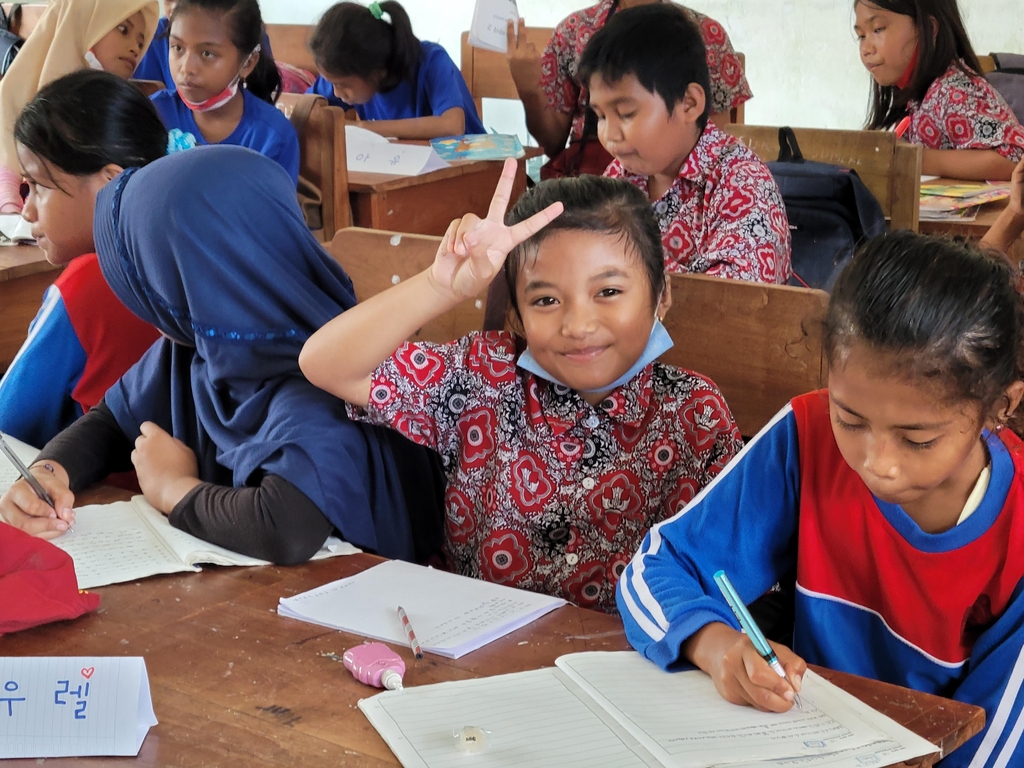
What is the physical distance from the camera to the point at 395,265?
1.89 meters

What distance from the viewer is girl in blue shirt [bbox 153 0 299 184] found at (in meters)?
3.30

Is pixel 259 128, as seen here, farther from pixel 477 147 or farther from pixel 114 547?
pixel 114 547

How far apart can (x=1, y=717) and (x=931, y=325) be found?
2.93 feet

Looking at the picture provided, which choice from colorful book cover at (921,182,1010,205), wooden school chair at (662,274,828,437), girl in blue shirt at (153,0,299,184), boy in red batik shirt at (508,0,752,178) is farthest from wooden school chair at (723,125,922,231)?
girl in blue shirt at (153,0,299,184)

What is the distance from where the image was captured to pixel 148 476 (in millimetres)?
1512

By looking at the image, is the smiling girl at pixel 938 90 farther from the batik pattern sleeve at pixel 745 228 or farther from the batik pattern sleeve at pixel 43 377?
the batik pattern sleeve at pixel 43 377

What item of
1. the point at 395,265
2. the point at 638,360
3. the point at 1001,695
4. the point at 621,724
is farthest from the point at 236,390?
the point at 1001,695

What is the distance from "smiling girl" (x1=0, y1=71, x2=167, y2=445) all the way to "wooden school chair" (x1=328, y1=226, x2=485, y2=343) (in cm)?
36

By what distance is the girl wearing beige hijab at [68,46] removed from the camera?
358 centimetres

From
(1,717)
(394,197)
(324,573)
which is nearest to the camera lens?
(1,717)

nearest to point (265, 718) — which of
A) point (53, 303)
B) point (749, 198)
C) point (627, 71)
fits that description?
point (53, 303)

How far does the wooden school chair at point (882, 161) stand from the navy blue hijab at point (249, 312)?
4.89 feet

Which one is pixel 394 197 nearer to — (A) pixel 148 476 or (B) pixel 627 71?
(B) pixel 627 71

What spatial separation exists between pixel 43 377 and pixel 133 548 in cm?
60
